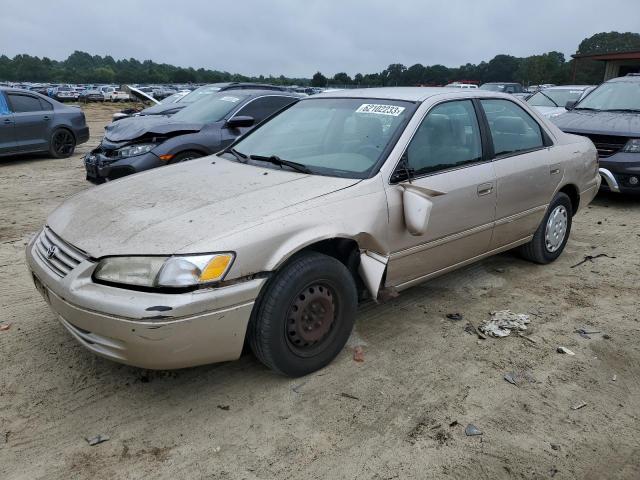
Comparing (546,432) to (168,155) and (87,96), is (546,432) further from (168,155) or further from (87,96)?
(87,96)

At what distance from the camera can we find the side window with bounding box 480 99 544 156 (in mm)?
4168

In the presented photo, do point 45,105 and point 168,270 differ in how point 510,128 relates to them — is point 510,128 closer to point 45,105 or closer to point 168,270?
point 168,270

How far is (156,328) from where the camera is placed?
2463 mm

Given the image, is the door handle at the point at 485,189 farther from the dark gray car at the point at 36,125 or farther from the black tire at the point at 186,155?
the dark gray car at the point at 36,125

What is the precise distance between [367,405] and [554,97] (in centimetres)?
1129

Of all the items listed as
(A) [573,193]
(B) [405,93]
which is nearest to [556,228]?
(A) [573,193]

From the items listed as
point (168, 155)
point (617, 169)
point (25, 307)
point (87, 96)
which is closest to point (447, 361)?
point (25, 307)

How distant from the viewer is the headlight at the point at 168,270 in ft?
8.28

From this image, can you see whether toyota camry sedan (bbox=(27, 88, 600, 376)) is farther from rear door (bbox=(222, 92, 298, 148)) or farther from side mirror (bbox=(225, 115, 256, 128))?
rear door (bbox=(222, 92, 298, 148))

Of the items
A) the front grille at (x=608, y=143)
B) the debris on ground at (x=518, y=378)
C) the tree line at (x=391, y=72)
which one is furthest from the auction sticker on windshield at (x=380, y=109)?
the tree line at (x=391, y=72)

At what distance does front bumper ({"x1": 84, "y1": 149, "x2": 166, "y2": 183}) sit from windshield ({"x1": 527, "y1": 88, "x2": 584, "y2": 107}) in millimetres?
8719

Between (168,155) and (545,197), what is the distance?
4411 millimetres

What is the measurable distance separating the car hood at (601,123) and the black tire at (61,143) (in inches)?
379

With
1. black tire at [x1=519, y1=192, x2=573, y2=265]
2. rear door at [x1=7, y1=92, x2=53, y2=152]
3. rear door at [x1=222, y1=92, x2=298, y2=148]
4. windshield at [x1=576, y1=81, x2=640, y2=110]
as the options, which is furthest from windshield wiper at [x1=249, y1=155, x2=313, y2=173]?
rear door at [x1=7, y1=92, x2=53, y2=152]
